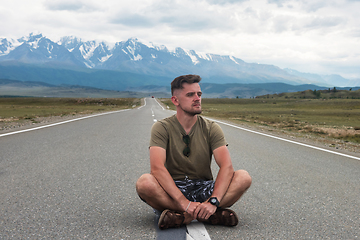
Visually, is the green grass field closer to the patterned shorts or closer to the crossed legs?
the crossed legs

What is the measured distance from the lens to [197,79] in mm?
3205

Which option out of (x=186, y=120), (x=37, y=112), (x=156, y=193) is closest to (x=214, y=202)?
(x=156, y=193)

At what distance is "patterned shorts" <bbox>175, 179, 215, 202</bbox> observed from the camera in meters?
3.35

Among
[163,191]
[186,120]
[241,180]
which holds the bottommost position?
[163,191]

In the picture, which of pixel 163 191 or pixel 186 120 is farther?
pixel 186 120

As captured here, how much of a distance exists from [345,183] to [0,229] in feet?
17.3

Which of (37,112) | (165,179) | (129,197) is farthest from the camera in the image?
(37,112)

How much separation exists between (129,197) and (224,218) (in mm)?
1561

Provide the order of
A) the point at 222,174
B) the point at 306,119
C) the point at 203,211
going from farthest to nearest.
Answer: the point at 306,119 → the point at 222,174 → the point at 203,211

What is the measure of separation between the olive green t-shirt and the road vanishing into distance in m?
0.68

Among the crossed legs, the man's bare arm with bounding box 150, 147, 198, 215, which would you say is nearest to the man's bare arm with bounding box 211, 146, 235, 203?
the crossed legs

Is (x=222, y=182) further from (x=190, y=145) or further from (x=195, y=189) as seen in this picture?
(x=190, y=145)

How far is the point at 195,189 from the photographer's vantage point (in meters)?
3.41

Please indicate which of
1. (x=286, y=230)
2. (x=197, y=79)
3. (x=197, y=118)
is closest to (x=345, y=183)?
(x=286, y=230)
